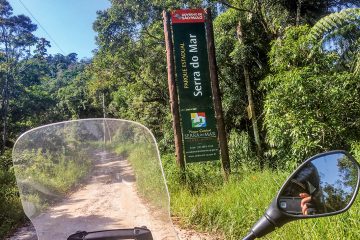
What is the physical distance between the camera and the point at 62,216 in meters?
1.77

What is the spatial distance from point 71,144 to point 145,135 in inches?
15.4

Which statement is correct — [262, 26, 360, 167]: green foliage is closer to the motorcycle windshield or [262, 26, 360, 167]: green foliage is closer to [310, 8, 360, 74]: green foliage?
[310, 8, 360, 74]: green foliage

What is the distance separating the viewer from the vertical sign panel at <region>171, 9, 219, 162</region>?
749 cm

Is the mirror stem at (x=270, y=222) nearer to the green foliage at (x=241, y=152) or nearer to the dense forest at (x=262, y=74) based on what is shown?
the dense forest at (x=262, y=74)

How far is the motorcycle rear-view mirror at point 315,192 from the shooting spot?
1233 millimetres

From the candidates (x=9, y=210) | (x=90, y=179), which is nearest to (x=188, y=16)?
(x=9, y=210)

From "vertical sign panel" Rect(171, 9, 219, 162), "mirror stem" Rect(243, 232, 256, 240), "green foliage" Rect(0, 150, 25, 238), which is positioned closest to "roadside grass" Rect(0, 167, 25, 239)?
"green foliage" Rect(0, 150, 25, 238)

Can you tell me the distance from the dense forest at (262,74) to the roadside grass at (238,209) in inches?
12.3

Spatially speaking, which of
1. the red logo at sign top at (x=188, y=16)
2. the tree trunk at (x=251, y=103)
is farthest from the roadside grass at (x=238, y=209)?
the red logo at sign top at (x=188, y=16)

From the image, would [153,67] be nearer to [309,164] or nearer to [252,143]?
[252,143]

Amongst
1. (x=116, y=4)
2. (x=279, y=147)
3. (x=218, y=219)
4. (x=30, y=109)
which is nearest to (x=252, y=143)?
A: (x=279, y=147)

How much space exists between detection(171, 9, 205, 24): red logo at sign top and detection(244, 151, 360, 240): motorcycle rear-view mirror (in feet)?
21.5

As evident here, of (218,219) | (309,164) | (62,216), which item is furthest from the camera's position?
(218,219)

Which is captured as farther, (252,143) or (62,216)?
(252,143)
